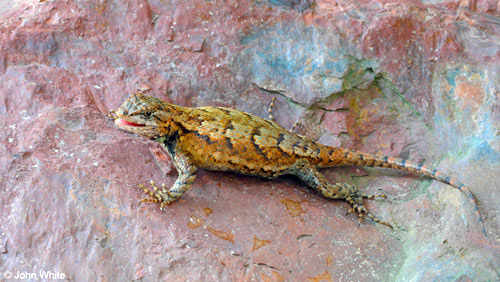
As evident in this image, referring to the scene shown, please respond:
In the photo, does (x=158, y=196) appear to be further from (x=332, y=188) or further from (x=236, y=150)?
(x=332, y=188)

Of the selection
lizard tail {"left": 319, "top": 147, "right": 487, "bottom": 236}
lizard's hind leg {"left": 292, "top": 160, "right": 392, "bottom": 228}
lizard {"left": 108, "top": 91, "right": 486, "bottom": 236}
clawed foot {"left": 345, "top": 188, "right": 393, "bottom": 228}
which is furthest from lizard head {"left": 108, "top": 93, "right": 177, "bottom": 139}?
clawed foot {"left": 345, "top": 188, "right": 393, "bottom": 228}

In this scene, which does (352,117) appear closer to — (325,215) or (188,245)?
(325,215)

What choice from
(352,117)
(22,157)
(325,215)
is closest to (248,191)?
(325,215)

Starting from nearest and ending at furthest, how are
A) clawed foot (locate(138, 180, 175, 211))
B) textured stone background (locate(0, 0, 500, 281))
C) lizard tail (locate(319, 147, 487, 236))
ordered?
textured stone background (locate(0, 0, 500, 281)) → clawed foot (locate(138, 180, 175, 211)) → lizard tail (locate(319, 147, 487, 236))

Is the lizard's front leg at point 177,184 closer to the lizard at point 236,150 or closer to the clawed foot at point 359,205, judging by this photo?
the lizard at point 236,150

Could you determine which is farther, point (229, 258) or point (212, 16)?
point (212, 16)

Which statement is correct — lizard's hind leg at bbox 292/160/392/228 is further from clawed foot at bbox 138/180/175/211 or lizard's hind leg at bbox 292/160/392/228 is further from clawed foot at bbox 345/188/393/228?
clawed foot at bbox 138/180/175/211
